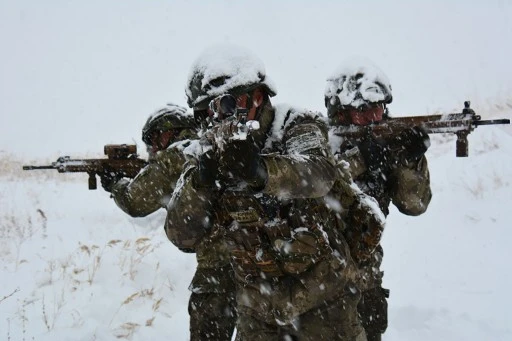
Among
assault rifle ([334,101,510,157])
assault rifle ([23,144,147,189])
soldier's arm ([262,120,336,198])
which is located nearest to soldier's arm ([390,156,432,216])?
assault rifle ([334,101,510,157])

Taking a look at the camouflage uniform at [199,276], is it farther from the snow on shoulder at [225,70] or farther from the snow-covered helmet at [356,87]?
the snow-covered helmet at [356,87]

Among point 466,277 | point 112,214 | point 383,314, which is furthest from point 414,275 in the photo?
point 112,214

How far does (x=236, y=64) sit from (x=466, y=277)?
4.34 m

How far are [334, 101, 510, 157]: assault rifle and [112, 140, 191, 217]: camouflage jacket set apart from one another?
120 centimetres

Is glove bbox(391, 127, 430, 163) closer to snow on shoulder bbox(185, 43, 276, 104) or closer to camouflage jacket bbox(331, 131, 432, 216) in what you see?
camouflage jacket bbox(331, 131, 432, 216)

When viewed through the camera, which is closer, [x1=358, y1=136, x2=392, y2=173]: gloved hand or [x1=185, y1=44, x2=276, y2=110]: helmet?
[x1=185, y1=44, x2=276, y2=110]: helmet

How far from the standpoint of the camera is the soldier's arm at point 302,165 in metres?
1.71

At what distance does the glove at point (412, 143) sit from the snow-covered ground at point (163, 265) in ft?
6.79

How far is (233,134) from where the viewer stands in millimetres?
1521

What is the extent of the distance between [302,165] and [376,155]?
1478mm

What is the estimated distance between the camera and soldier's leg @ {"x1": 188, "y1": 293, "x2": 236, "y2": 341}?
3053 mm

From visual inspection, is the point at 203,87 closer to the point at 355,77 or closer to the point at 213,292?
the point at 213,292

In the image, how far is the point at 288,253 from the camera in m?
2.06

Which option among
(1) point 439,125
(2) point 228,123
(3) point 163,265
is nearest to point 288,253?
(2) point 228,123
